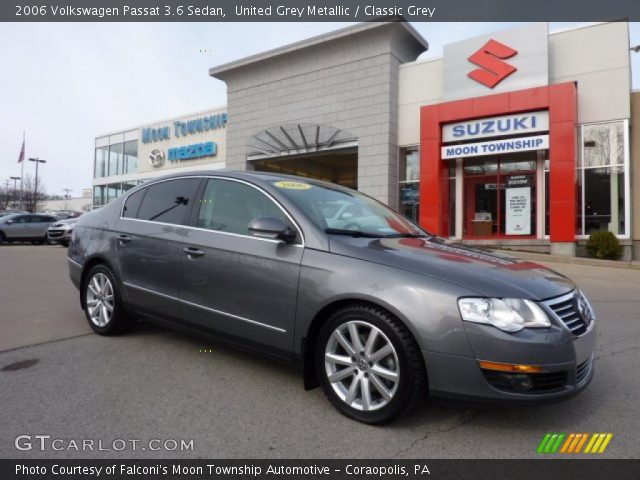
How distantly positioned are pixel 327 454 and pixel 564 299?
163 centimetres

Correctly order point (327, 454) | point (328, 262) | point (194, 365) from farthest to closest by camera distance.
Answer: point (194, 365), point (328, 262), point (327, 454)

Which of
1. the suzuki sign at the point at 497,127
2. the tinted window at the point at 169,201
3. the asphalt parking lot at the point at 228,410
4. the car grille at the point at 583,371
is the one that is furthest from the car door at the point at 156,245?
the suzuki sign at the point at 497,127

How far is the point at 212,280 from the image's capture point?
3459mm

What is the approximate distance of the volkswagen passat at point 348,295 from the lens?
8.07ft

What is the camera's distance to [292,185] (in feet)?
12.0

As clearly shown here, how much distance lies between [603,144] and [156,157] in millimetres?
24610

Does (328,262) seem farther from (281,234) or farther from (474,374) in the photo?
(474,374)

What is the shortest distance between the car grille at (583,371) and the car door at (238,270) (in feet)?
5.56

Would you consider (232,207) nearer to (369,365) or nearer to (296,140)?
(369,365)

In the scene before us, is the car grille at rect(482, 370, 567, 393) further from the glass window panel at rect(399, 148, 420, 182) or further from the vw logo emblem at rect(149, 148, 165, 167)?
the vw logo emblem at rect(149, 148, 165, 167)

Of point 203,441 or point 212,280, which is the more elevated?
point 212,280

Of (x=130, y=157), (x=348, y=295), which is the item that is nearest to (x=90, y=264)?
(x=348, y=295)

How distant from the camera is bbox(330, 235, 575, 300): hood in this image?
2.56 meters

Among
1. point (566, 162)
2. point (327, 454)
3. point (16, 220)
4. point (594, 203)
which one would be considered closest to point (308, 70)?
point (566, 162)
